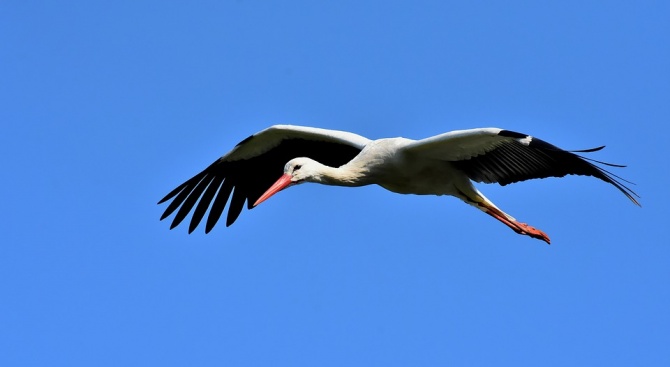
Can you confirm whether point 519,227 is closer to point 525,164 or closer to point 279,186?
point 525,164

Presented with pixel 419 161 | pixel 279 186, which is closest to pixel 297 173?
pixel 279 186

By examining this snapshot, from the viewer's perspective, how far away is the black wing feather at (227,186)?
13047 millimetres

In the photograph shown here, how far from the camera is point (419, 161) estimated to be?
1102 centimetres

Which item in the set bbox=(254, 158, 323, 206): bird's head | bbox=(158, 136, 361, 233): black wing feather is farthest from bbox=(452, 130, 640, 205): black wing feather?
bbox=(158, 136, 361, 233): black wing feather

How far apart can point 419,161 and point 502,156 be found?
30.1 inches

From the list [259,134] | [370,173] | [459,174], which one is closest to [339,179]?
[370,173]

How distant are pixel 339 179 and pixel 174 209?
2784 mm

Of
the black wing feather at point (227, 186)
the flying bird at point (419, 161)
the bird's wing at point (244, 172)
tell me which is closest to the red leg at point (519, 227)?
the flying bird at point (419, 161)

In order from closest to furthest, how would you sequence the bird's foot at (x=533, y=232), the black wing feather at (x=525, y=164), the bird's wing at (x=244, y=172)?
the black wing feather at (x=525, y=164)
the bird's foot at (x=533, y=232)
the bird's wing at (x=244, y=172)

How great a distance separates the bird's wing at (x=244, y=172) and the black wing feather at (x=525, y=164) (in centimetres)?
191

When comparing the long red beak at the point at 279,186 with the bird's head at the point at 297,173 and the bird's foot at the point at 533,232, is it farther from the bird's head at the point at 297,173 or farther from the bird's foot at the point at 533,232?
the bird's foot at the point at 533,232

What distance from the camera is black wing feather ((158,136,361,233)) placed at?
13047 mm

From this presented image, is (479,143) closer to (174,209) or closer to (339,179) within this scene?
(339,179)

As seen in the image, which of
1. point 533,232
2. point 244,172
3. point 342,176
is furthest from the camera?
point 244,172
